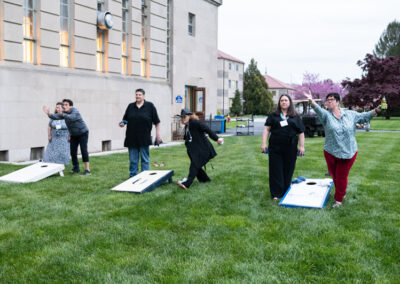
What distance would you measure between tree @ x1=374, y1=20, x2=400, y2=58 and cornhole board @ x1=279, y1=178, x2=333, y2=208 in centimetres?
7379

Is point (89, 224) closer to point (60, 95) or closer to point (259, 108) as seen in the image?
point (60, 95)

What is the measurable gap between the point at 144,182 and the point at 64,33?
8461 millimetres

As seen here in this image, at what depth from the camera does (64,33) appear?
48.6ft

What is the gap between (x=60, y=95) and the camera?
1443 cm

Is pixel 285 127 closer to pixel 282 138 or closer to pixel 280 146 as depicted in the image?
pixel 282 138

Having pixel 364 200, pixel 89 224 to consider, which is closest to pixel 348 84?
pixel 364 200

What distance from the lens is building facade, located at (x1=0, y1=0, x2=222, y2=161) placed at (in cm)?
1279

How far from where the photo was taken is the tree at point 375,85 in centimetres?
4366

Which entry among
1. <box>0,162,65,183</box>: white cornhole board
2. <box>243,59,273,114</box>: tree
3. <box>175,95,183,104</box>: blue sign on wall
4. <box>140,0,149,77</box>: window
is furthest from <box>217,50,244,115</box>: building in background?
<box>0,162,65,183</box>: white cornhole board

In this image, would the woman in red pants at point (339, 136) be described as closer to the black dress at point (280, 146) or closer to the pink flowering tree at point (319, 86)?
the black dress at point (280, 146)

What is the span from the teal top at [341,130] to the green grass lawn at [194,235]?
0.90 metres

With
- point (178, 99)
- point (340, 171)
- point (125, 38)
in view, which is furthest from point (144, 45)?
point (340, 171)

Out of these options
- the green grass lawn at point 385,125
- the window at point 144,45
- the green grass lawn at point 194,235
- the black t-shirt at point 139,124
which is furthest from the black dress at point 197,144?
the green grass lawn at point 385,125

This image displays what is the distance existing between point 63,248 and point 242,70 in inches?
3165
